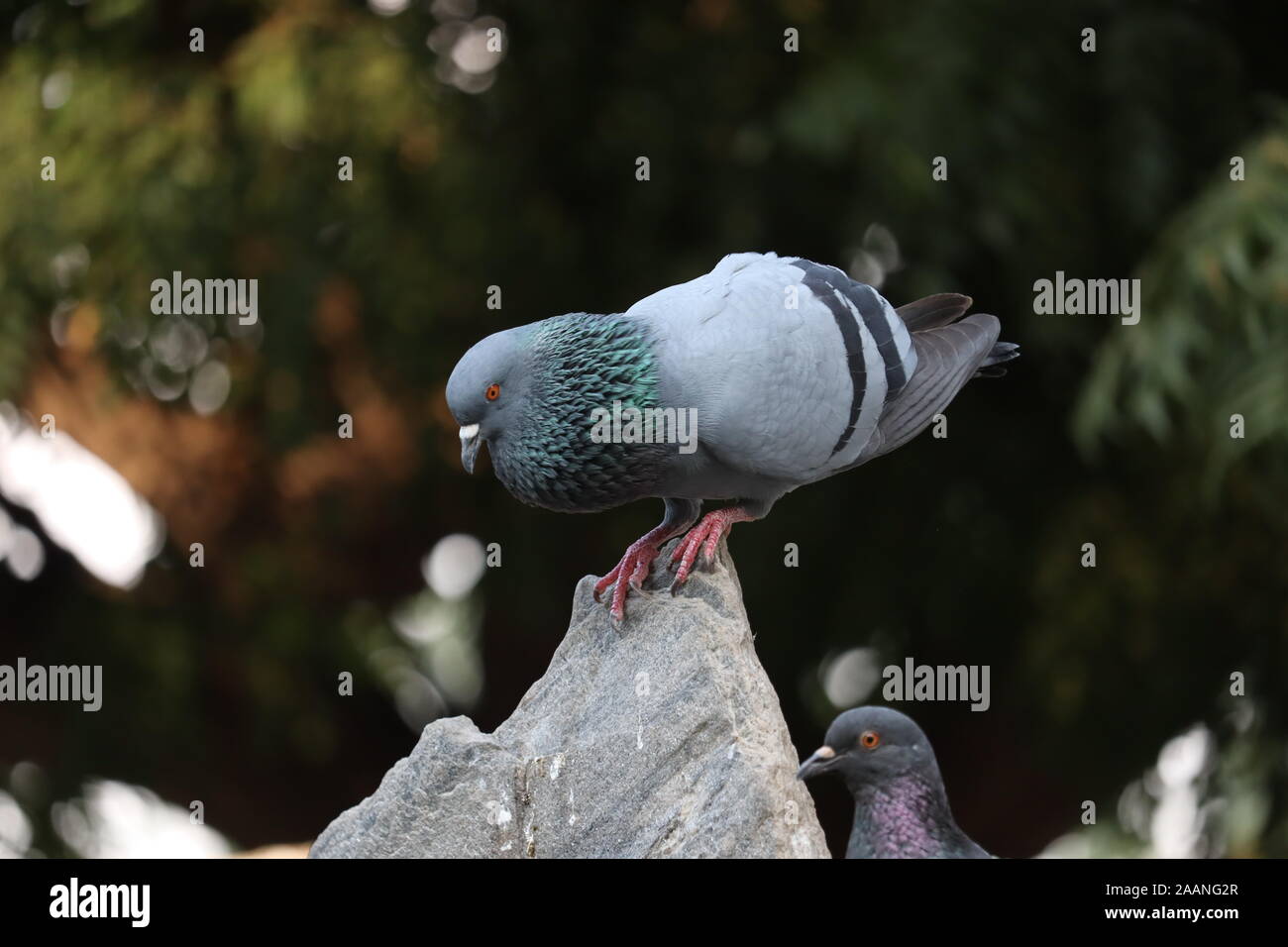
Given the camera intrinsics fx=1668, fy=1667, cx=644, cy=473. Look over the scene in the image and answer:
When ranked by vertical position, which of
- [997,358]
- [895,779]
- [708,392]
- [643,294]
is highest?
[643,294]

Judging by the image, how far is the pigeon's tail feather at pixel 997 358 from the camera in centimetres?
496

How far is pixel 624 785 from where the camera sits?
416 centimetres

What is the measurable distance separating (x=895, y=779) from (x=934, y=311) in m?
1.40

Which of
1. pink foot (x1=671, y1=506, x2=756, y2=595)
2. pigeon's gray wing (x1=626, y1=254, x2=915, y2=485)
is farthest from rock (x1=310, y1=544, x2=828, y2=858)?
pigeon's gray wing (x1=626, y1=254, x2=915, y2=485)

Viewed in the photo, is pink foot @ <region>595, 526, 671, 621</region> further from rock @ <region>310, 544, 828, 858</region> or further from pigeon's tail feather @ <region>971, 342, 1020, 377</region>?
pigeon's tail feather @ <region>971, 342, 1020, 377</region>

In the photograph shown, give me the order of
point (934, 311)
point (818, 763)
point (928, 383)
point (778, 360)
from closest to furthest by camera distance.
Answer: point (778, 360) → point (818, 763) → point (928, 383) → point (934, 311)

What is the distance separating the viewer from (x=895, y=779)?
454cm

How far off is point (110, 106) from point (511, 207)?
6.31 feet

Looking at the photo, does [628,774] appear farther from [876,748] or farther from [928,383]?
[928,383]

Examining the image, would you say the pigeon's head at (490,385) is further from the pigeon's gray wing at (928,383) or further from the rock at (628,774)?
the pigeon's gray wing at (928,383)

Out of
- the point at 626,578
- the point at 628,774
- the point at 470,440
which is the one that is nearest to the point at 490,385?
the point at 470,440

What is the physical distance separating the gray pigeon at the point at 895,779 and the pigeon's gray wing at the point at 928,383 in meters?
0.75

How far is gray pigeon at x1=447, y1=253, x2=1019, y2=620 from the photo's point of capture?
13.3 ft

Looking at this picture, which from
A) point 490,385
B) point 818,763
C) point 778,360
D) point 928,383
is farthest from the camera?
point 928,383
